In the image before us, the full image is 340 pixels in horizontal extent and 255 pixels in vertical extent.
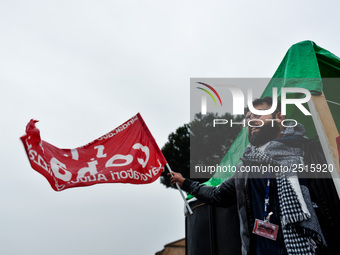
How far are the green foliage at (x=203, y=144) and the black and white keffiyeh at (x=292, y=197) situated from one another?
14.9 meters

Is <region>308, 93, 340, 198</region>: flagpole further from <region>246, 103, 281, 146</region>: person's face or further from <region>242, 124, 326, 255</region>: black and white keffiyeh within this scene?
<region>246, 103, 281, 146</region>: person's face

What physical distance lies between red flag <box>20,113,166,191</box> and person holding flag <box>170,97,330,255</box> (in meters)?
1.84

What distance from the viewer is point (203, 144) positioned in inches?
751

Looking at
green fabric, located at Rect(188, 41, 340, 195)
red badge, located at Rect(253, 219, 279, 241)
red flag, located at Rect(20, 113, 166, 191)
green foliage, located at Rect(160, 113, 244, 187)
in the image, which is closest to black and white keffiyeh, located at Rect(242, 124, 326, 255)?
red badge, located at Rect(253, 219, 279, 241)

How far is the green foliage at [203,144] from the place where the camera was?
18.6m

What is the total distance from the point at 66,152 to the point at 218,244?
2.81 metres

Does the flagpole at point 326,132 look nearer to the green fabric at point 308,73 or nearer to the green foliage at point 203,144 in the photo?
the green fabric at point 308,73

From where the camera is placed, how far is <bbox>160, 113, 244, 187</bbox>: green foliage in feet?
61.2

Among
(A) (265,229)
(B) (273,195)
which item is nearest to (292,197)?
(B) (273,195)

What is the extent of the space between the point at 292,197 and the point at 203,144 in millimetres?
16850
